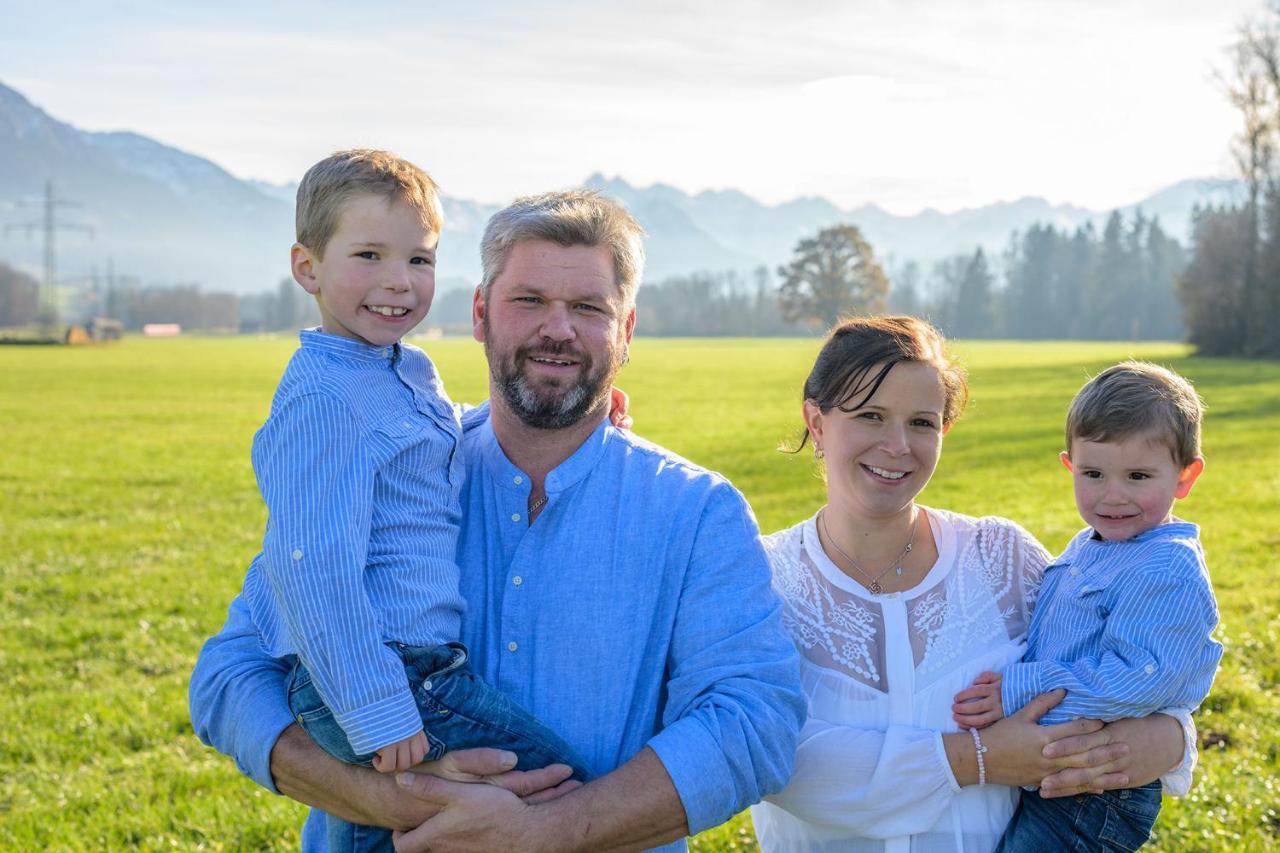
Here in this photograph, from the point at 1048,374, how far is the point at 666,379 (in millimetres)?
16104

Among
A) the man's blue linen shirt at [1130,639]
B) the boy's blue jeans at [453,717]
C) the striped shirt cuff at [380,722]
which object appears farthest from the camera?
the man's blue linen shirt at [1130,639]

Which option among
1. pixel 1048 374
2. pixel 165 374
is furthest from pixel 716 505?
pixel 165 374

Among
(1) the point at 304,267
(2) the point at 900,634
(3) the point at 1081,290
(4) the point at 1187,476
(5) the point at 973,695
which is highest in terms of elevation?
(3) the point at 1081,290

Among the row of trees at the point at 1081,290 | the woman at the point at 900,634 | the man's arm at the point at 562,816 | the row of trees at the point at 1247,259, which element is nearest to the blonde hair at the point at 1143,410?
the woman at the point at 900,634

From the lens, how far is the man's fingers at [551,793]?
2580mm

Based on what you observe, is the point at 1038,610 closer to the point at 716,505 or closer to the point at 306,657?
the point at 716,505

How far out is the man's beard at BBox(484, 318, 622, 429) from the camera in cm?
290

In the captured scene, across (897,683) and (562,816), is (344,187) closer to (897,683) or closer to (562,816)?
(562,816)

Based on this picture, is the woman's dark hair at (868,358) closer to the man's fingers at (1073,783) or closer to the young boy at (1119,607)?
the young boy at (1119,607)

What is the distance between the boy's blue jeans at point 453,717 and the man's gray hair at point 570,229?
1.07 m

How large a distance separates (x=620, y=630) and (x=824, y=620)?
66 centimetres

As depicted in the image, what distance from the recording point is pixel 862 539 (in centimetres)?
315

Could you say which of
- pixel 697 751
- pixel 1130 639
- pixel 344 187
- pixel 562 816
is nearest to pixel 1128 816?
pixel 1130 639

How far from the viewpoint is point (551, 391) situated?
2.91m
